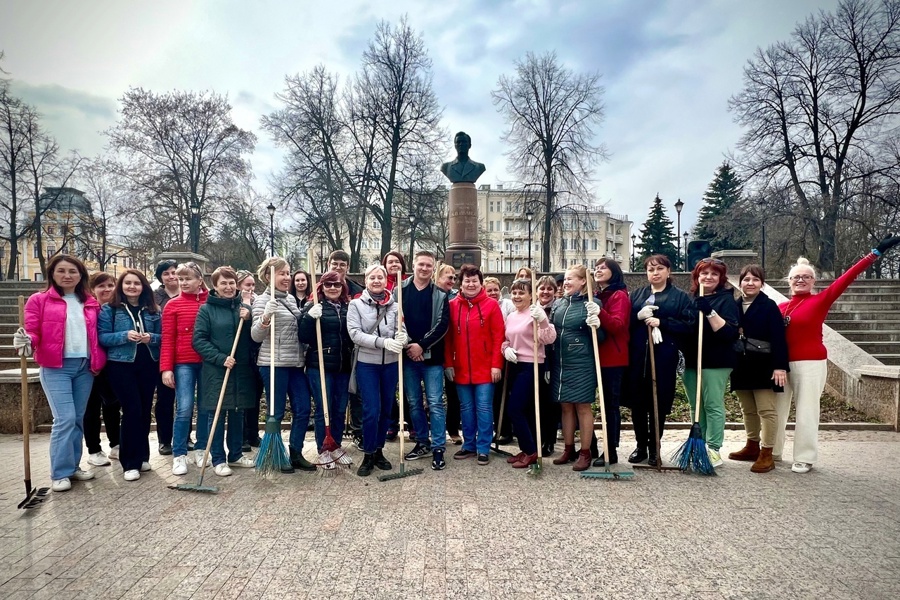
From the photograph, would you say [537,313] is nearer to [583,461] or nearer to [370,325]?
[583,461]

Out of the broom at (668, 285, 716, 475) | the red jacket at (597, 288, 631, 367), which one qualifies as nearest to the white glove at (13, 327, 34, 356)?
the red jacket at (597, 288, 631, 367)

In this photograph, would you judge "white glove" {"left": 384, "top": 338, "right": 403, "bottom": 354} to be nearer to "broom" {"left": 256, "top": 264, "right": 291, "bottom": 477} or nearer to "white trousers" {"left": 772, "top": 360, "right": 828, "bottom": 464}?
"broom" {"left": 256, "top": 264, "right": 291, "bottom": 477}

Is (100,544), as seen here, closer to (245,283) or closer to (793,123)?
(245,283)

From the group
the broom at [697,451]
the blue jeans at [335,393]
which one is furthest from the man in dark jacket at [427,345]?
the broom at [697,451]

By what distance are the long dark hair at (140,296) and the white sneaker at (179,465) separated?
1.52 metres

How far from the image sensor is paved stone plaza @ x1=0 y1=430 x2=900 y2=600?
2.87 metres

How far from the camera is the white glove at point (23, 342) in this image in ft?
14.0

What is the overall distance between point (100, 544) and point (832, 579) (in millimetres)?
4630

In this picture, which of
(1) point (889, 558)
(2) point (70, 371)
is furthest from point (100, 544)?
(1) point (889, 558)

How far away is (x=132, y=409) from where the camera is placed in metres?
4.88

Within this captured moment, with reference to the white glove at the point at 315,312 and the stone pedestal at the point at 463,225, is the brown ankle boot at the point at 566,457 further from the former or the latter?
the stone pedestal at the point at 463,225

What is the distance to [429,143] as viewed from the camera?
2675 centimetres

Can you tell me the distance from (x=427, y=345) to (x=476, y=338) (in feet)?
1.68

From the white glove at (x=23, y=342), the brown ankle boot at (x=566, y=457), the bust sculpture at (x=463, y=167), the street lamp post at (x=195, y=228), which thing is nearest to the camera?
the white glove at (x=23, y=342)
